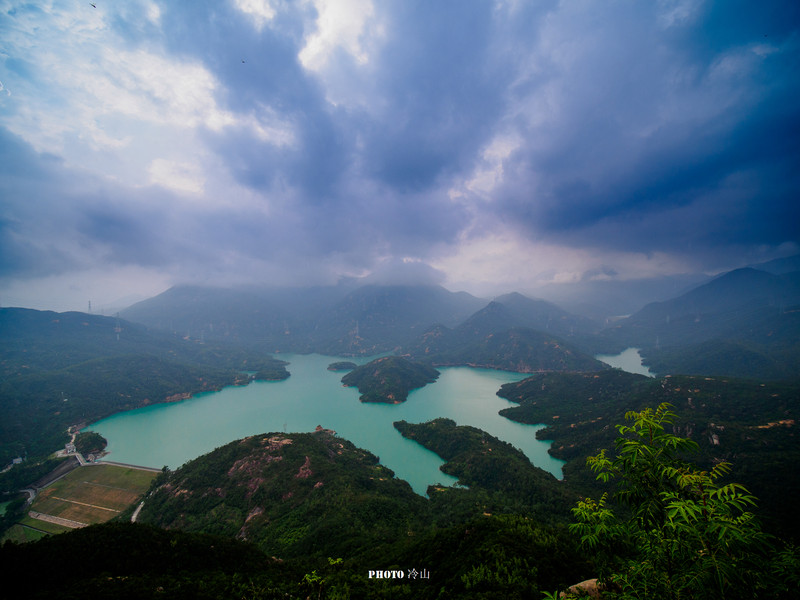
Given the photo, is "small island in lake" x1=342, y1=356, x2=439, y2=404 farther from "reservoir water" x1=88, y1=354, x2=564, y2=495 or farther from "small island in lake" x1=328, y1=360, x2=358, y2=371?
"small island in lake" x1=328, y1=360, x2=358, y2=371

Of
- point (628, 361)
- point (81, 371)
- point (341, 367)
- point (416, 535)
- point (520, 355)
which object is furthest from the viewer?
point (341, 367)

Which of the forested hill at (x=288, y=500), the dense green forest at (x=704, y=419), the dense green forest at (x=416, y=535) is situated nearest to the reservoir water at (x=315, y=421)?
the dense green forest at (x=704, y=419)

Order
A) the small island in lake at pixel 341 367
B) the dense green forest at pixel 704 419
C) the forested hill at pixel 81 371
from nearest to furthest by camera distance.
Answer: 1. the dense green forest at pixel 704 419
2. the forested hill at pixel 81 371
3. the small island in lake at pixel 341 367

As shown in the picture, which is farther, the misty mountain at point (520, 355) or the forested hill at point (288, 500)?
the misty mountain at point (520, 355)

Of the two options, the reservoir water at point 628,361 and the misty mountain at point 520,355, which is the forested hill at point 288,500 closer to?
the misty mountain at point 520,355

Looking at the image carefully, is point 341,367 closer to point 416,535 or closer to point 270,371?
point 270,371

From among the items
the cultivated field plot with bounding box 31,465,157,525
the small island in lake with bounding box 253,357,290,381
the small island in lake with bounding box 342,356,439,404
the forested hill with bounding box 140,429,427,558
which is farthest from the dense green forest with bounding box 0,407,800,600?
the small island in lake with bounding box 253,357,290,381

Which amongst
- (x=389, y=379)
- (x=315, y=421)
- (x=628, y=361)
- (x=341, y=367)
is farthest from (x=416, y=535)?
(x=628, y=361)
